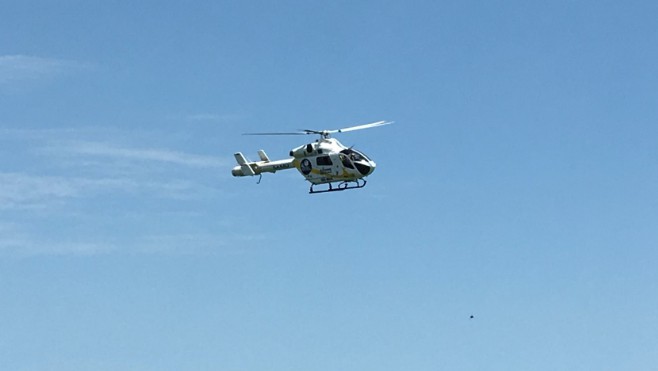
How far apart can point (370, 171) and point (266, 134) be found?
15651 mm

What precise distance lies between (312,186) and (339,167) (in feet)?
17.5

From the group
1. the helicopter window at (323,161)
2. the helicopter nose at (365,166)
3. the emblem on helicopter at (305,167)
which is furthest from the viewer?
Answer: the emblem on helicopter at (305,167)

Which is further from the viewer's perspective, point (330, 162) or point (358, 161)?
point (330, 162)

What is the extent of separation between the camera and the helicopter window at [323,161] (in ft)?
616

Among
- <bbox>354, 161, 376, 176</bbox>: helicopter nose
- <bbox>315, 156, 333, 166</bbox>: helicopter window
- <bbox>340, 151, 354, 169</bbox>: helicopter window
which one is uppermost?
<bbox>315, 156, 333, 166</bbox>: helicopter window

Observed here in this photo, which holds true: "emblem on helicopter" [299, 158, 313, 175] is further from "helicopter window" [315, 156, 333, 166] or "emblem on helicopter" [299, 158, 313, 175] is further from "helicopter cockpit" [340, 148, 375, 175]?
"helicopter cockpit" [340, 148, 375, 175]

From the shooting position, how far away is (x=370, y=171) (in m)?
185

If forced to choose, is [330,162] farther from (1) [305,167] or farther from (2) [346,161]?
(1) [305,167]

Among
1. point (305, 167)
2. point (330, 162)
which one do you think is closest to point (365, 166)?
point (330, 162)

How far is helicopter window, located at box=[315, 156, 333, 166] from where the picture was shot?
616 feet

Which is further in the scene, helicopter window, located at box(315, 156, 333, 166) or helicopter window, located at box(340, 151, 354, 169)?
helicopter window, located at box(315, 156, 333, 166)

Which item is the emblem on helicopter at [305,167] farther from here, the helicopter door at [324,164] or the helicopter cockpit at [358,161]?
the helicopter cockpit at [358,161]

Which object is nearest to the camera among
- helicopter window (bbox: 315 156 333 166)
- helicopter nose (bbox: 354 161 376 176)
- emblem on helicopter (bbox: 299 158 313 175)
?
helicopter nose (bbox: 354 161 376 176)

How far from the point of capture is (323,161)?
617 feet
